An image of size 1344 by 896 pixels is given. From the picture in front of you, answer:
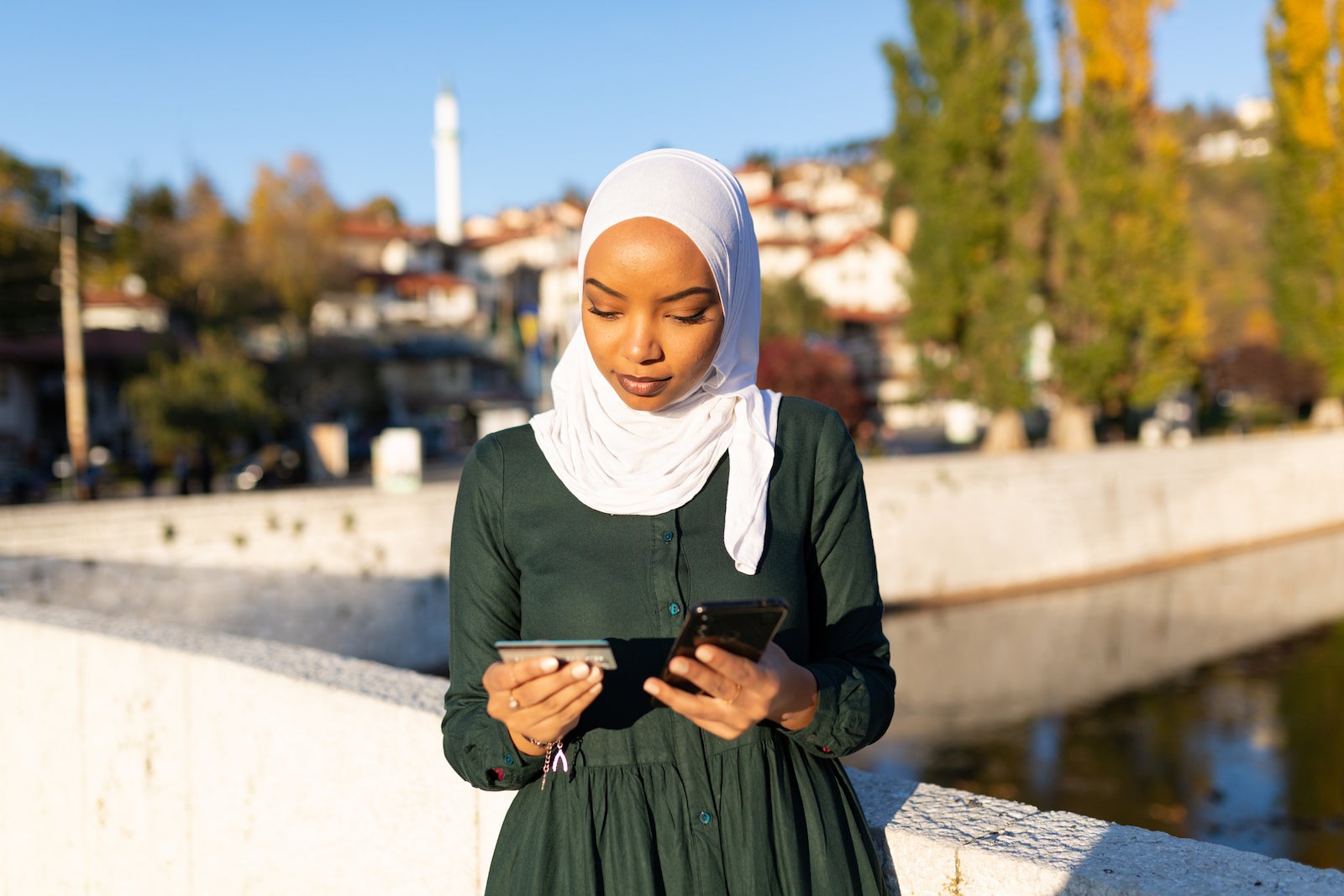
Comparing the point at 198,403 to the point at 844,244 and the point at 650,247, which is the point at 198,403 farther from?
the point at 844,244

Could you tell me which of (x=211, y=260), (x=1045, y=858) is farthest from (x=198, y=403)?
(x=1045, y=858)

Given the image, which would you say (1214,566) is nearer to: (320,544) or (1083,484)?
(1083,484)

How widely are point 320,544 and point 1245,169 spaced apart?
8657 centimetres

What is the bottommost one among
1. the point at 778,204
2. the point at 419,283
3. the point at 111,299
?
the point at 111,299

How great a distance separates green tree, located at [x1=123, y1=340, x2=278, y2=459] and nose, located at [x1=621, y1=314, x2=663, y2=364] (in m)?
25.7

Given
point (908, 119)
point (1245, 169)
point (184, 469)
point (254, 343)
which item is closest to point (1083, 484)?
point (908, 119)

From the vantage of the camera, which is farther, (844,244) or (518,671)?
(844,244)

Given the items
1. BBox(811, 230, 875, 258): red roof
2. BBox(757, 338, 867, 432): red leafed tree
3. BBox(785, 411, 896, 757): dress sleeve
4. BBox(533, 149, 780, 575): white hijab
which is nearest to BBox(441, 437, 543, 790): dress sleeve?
BBox(533, 149, 780, 575): white hijab

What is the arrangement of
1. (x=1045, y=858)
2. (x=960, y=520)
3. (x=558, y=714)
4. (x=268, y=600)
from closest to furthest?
(x=558, y=714) → (x=1045, y=858) → (x=268, y=600) → (x=960, y=520)

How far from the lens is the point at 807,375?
2422 cm

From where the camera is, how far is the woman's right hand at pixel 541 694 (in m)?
1.22

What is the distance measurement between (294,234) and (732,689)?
114 ft

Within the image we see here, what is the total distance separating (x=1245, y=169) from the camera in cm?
8119

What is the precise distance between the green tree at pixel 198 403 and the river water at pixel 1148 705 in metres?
16.7
